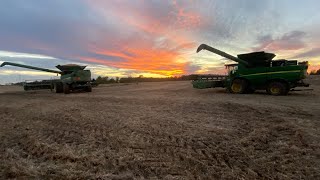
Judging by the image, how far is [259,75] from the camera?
613 inches

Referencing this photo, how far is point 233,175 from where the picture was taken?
339 cm

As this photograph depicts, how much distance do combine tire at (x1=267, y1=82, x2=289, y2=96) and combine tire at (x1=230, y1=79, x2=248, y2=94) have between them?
1813 mm

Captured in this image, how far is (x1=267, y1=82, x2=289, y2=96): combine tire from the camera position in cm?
1457

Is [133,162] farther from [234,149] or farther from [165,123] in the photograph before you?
[165,123]

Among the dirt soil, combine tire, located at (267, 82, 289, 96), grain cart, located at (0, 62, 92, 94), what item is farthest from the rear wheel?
combine tire, located at (267, 82, 289, 96)

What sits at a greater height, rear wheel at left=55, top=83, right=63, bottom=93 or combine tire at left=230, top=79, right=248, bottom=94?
combine tire at left=230, top=79, right=248, bottom=94

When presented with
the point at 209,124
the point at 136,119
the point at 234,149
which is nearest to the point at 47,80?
the point at 136,119

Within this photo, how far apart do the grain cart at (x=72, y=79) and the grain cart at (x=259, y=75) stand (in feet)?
35.9

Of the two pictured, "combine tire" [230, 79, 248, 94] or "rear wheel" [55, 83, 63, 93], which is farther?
"rear wheel" [55, 83, 63, 93]

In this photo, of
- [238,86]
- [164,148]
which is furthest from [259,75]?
[164,148]

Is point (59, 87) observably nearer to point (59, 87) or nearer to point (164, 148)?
point (59, 87)

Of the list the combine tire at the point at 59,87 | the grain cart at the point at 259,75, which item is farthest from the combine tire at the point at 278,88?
the combine tire at the point at 59,87

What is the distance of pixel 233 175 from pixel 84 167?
2.40 m

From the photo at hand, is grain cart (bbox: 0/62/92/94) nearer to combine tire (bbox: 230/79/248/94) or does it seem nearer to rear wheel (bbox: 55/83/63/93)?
rear wheel (bbox: 55/83/63/93)
